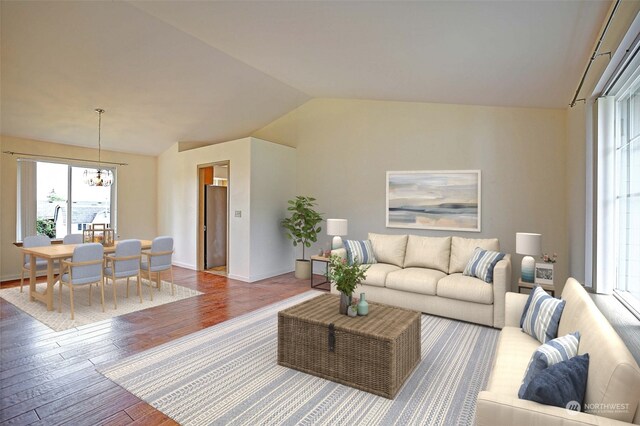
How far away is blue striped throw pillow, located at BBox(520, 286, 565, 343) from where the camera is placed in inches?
87.7

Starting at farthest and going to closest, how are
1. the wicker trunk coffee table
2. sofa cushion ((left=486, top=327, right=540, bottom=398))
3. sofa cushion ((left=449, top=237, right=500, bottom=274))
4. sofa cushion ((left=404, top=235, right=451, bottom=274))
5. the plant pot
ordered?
1. the plant pot
2. sofa cushion ((left=404, top=235, right=451, bottom=274))
3. sofa cushion ((left=449, top=237, right=500, bottom=274))
4. the wicker trunk coffee table
5. sofa cushion ((left=486, top=327, right=540, bottom=398))

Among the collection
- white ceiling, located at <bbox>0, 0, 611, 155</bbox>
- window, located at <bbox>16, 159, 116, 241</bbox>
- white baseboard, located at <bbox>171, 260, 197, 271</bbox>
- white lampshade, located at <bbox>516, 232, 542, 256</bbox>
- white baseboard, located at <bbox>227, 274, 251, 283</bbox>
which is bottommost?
white baseboard, located at <bbox>227, 274, 251, 283</bbox>

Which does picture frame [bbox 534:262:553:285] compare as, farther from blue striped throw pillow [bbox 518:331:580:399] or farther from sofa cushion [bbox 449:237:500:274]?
blue striped throw pillow [bbox 518:331:580:399]

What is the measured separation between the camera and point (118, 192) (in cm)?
716

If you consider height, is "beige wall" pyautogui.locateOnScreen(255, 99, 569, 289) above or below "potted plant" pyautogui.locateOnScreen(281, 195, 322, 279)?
above

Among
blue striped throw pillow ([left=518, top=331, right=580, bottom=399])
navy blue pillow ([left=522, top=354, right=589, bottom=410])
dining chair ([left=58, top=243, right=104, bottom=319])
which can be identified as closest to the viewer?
navy blue pillow ([left=522, top=354, right=589, bottom=410])

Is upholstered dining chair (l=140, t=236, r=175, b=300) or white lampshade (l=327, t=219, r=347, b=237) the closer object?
upholstered dining chair (l=140, t=236, r=175, b=300)

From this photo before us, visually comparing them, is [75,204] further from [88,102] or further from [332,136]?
[332,136]

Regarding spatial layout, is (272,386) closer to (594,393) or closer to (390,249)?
(594,393)

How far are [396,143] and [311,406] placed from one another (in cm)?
434

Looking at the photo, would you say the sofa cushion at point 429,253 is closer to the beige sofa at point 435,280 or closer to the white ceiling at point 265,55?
the beige sofa at point 435,280

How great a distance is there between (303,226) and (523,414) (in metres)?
4.89

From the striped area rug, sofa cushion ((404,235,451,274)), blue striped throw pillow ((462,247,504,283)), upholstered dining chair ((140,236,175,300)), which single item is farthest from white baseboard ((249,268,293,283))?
blue striped throw pillow ((462,247,504,283))

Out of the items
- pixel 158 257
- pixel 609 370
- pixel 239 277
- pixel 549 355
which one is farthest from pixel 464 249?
pixel 158 257
